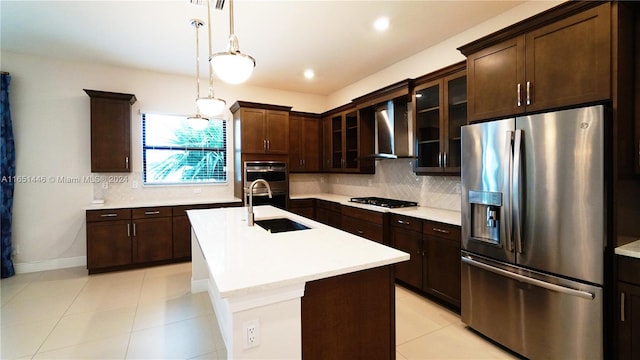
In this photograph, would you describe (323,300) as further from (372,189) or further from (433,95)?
(372,189)

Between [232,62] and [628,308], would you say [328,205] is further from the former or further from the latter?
[628,308]

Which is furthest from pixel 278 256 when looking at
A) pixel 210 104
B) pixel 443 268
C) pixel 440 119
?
pixel 440 119

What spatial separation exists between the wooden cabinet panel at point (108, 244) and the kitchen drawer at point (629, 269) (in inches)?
198

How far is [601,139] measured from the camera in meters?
1.71

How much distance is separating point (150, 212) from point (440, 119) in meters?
4.06

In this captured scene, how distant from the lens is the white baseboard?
396 cm

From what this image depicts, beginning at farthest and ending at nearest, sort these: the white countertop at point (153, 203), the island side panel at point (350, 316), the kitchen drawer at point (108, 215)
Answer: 1. the white countertop at point (153, 203)
2. the kitchen drawer at point (108, 215)
3. the island side panel at point (350, 316)

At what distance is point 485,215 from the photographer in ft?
7.51

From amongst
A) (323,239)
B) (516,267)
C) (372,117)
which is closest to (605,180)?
(516,267)

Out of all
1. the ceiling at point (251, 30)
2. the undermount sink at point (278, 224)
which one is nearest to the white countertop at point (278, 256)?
the undermount sink at point (278, 224)

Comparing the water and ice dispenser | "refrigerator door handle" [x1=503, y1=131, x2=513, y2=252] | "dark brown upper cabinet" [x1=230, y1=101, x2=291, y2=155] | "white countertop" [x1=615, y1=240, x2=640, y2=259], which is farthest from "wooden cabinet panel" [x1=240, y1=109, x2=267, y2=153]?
"white countertop" [x1=615, y1=240, x2=640, y2=259]

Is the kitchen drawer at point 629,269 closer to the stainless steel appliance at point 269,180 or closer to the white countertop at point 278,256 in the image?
the white countertop at point 278,256

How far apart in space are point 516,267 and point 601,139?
0.99 metres

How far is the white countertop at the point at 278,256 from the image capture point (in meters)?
1.26
